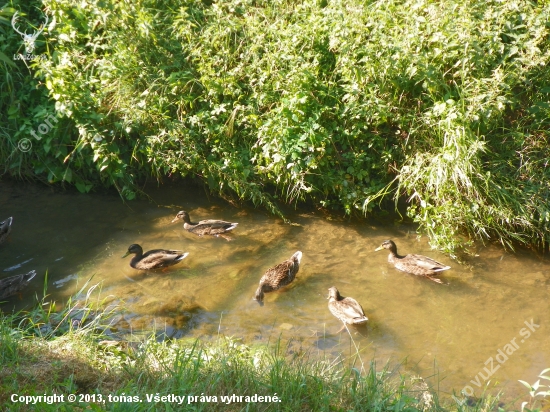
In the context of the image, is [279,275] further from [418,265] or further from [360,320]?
[418,265]

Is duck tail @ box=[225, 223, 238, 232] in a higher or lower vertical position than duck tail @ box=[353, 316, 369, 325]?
higher

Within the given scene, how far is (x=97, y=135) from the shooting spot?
338 inches

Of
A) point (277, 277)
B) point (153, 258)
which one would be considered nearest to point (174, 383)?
point (277, 277)

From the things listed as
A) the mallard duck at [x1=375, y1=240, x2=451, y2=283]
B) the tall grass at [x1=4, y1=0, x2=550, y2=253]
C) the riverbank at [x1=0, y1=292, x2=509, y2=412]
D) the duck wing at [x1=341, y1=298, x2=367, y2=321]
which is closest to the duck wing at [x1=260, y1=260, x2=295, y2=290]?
→ the duck wing at [x1=341, y1=298, x2=367, y2=321]

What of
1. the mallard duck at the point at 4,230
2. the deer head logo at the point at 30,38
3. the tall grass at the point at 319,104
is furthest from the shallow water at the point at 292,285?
the deer head logo at the point at 30,38

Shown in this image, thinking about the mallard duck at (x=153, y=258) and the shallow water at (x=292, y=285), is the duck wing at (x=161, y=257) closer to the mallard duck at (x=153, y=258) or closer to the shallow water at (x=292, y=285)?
the mallard duck at (x=153, y=258)

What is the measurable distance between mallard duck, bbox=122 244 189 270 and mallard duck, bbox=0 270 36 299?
1.25 m

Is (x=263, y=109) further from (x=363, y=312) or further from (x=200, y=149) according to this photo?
(x=363, y=312)

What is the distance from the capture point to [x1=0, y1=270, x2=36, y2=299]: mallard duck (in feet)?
22.4

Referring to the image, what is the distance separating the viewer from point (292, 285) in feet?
24.0

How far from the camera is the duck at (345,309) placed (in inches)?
251

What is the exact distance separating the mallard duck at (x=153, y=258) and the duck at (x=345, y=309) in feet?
6.85

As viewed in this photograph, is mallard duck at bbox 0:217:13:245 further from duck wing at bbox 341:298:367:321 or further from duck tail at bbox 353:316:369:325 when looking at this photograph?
duck tail at bbox 353:316:369:325

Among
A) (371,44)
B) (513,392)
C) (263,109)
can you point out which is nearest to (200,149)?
(263,109)
